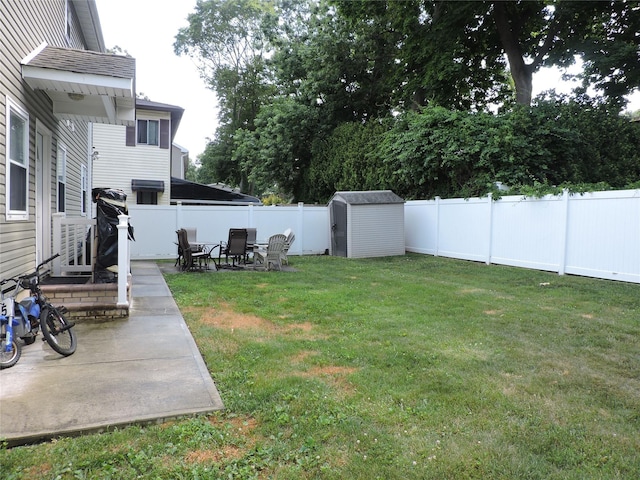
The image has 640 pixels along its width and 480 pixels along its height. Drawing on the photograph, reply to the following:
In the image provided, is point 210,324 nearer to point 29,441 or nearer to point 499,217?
point 29,441

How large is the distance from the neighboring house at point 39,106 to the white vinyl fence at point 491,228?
17.2 ft

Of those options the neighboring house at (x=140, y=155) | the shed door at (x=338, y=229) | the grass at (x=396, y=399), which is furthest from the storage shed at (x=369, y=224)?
the neighboring house at (x=140, y=155)

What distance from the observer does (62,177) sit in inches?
364

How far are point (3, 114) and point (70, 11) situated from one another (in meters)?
6.22

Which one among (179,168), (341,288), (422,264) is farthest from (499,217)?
(179,168)

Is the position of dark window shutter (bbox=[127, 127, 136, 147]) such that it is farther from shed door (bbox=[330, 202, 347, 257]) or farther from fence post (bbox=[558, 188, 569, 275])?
fence post (bbox=[558, 188, 569, 275])

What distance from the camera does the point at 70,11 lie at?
9828mm

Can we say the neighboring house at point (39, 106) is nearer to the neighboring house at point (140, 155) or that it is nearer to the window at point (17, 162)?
the window at point (17, 162)

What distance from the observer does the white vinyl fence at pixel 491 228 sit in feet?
29.7

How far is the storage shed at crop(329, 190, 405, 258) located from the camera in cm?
1461

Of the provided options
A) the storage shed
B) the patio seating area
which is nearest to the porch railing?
the patio seating area

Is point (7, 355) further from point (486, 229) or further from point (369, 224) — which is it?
point (369, 224)

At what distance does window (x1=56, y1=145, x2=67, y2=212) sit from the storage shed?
809 cm

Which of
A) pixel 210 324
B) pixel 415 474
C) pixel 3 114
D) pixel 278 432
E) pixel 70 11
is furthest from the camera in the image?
pixel 70 11
